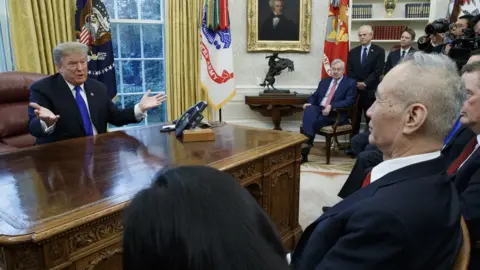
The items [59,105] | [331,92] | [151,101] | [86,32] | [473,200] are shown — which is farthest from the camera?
[331,92]

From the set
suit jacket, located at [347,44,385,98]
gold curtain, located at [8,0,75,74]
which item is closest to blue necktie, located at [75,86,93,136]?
gold curtain, located at [8,0,75,74]

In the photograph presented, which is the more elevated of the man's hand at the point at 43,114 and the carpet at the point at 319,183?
the man's hand at the point at 43,114

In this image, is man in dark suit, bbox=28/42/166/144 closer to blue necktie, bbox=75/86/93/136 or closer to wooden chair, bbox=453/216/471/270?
blue necktie, bbox=75/86/93/136

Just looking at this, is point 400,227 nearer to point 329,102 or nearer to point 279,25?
point 329,102

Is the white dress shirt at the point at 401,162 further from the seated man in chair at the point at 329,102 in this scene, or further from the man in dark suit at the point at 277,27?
the man in dark suit at the point at 277,27

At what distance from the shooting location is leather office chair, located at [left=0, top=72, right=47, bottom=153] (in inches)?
118

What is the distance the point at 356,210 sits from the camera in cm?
90

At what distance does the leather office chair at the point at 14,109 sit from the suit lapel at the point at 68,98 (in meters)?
0.83

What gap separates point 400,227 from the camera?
0.81 metres

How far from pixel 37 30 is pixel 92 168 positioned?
2670mm

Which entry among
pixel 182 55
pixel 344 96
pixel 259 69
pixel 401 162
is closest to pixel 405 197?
pixel 401 162

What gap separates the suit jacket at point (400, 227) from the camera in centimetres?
81

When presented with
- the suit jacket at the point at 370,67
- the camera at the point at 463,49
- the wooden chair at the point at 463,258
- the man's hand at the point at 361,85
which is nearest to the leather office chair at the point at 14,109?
the wooden chair at the point at 463,258

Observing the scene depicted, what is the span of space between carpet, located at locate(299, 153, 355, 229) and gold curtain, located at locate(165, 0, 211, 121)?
5.81ft
